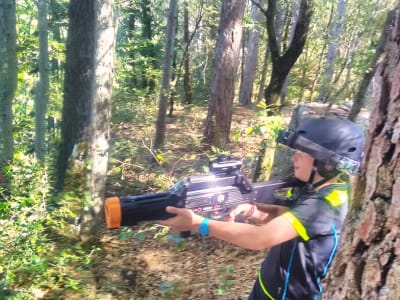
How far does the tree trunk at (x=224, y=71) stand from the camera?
27.0ft

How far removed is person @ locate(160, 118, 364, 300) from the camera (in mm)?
1938

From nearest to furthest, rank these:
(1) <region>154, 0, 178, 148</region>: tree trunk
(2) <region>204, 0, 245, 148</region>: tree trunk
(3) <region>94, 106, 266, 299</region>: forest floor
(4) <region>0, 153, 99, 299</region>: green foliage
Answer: (4) <region>0, 153, 99, 299</region>: green foliage → (3) <region>94, 106, 266, 299</region>: forest floor → (2) <region>204, 0, 245, 148</region>: tree trunk → (1) <region>154, 0, 178, 148</region>: tree trunk

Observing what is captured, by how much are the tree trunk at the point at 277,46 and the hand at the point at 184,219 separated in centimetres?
470

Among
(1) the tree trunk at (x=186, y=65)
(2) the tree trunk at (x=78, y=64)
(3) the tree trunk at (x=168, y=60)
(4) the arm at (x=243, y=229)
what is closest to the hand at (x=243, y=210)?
(4) the arm at (x=243, y=229)

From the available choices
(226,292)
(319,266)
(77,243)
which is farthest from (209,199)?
(77,243)

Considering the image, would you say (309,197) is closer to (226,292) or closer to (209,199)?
(209,199)

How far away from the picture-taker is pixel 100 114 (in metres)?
5.51

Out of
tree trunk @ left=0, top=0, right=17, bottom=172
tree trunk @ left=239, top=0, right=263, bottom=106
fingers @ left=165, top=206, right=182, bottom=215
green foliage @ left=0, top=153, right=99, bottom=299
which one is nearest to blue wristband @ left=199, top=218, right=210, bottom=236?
fingers @ left=165, top=206, right=182, bottom=215

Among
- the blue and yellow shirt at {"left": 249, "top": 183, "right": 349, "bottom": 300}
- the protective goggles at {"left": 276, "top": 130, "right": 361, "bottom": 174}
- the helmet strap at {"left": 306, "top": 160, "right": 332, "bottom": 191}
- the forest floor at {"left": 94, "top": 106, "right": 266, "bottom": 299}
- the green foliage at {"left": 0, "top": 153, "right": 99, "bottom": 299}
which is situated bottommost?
the forest floor at {"left": 94, "top": 106, "right": 266, "bottom": 299}

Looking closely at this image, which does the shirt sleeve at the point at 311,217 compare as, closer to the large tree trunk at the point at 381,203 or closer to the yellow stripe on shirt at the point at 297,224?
the yellow stripe on shirt at the point at 297,224

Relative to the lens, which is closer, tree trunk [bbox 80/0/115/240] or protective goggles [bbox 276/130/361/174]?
protective goggles [bbox 276/130/361/174]

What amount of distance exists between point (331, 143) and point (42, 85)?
9787mm

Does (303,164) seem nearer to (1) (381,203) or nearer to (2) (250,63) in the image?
(1) (381,203)

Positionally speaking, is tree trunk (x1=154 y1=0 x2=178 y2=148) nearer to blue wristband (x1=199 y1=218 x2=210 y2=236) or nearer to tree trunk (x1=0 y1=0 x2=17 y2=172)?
tree trunk (x1=0 y1=0 x2=17 y2=172)
